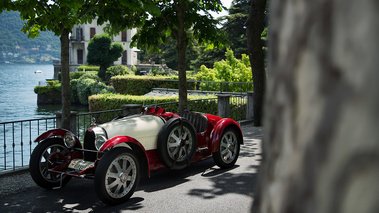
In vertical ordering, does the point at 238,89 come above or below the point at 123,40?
below

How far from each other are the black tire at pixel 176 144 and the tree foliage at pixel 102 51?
59.4 meters

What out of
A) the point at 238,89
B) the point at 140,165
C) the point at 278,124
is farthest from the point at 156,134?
the point at 238,89

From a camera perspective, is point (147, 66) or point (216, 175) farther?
point (147, 66)

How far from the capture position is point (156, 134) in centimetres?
724

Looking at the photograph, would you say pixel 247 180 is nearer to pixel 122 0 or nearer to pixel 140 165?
pixel 140 165

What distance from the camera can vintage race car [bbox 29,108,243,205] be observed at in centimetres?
621

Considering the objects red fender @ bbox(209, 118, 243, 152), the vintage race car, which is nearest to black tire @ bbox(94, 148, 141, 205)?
the vintage race car

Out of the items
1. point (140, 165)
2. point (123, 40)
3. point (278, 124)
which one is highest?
point (123, 40)

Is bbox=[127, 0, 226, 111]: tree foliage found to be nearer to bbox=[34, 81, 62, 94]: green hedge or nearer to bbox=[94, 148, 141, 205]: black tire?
bbox=[94, 148, 141, 205]: black tire

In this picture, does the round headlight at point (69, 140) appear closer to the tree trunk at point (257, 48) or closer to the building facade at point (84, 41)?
the tree trunk at point (257, 48)

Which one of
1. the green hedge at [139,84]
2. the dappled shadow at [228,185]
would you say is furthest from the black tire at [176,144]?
the green hedge at [139,84]

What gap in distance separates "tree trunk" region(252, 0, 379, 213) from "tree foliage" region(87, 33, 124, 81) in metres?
66.1

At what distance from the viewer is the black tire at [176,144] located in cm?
714

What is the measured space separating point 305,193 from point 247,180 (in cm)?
704
